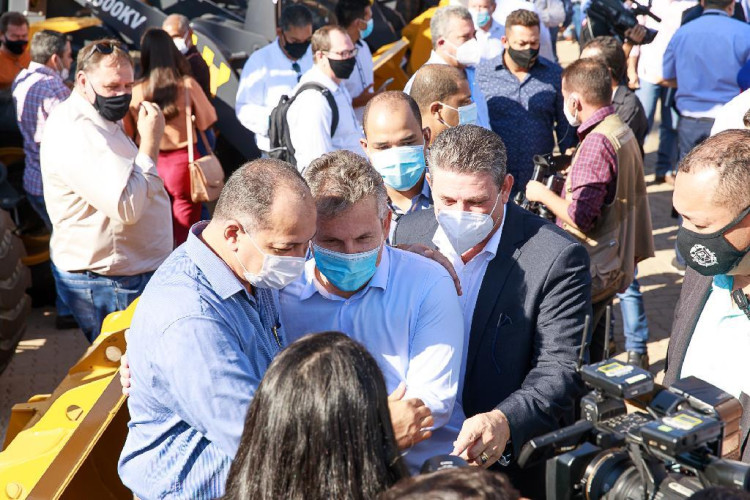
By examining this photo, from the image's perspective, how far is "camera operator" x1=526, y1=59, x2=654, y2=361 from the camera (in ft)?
15.9

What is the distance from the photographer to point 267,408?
1.88 metres

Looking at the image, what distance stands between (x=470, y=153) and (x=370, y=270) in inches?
25.2

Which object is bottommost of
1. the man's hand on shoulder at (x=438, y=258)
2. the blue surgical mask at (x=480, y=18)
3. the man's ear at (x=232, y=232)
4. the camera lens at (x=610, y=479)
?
the camera lens at (x=610, y=479)

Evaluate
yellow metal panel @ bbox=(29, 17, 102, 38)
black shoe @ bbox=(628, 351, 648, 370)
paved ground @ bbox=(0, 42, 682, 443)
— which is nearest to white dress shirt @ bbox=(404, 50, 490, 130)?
black shoe @ bbox=(628, 351, 648, 370)

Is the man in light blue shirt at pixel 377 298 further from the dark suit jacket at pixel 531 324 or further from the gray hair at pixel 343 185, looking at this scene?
the dark suit jacket at pixel 531 324

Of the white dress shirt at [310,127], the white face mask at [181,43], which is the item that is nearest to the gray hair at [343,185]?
the white dress shirt at [310,127]

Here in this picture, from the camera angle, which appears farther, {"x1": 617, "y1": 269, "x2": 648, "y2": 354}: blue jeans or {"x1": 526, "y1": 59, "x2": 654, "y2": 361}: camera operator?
{"x1": 617, "y1": 269, "x2": 648, "y2": 354}: blue jeans

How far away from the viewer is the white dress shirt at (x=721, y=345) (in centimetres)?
277

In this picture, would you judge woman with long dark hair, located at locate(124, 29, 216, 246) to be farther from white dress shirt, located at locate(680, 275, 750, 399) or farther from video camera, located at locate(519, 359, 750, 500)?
video camera, located at locate(519, 359, 750, 500)

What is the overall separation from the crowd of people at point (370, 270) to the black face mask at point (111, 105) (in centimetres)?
1

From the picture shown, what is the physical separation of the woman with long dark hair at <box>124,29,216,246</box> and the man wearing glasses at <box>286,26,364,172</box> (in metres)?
0.85

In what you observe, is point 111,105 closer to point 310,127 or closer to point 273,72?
point 310,127

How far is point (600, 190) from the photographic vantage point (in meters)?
4.85

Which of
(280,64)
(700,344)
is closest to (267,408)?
(700,344)
